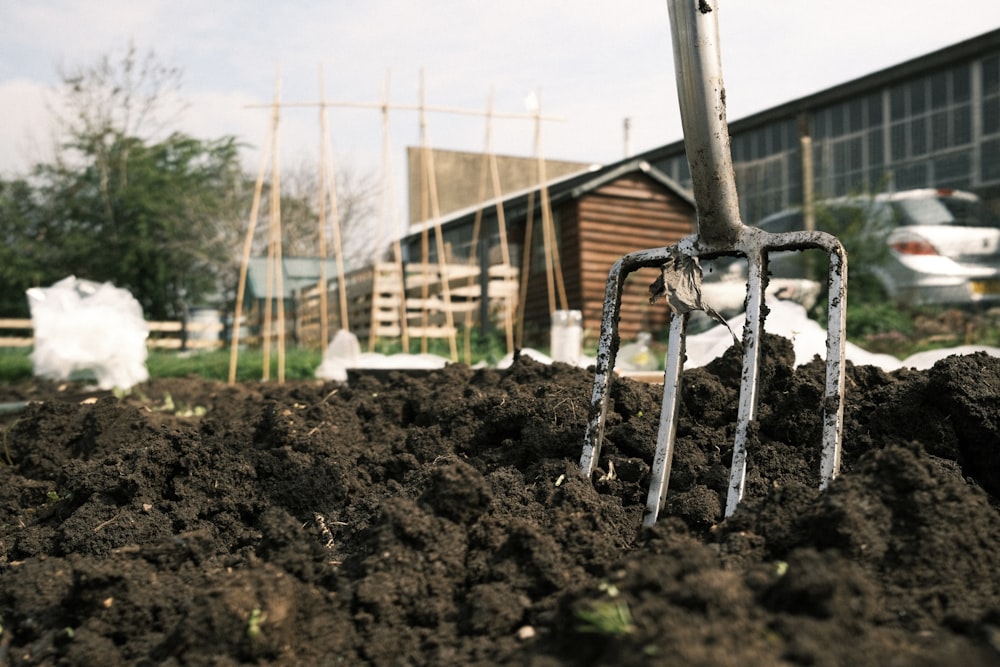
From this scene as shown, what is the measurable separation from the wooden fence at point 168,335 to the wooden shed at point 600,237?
760 cm

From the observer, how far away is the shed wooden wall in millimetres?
12047

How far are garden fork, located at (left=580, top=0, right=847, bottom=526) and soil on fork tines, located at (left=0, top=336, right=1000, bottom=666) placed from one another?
0.32ft

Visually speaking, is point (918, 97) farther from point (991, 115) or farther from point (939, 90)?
point (991, 115)

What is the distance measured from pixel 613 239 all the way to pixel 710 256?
10951 mm

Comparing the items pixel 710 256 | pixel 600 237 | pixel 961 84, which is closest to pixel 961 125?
pixel 961 84

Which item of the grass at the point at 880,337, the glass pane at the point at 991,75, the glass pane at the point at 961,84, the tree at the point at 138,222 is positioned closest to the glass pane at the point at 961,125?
the glass pane at the point at 961,84

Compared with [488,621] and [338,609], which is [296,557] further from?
[488,621]

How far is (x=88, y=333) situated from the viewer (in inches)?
216

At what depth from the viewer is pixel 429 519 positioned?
155 centimetres

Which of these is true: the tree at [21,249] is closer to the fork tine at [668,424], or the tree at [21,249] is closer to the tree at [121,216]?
the tree at [121,216]

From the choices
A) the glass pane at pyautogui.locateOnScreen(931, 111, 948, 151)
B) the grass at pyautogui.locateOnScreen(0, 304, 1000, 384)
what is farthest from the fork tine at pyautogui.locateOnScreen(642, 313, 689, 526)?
the glass pane at pyautogui.locateOnScreen(931, 111, 948, 151)

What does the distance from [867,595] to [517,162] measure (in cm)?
2354

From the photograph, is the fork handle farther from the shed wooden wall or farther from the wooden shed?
the shed wooden wall

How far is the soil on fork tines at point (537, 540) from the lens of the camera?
110 centimetres
